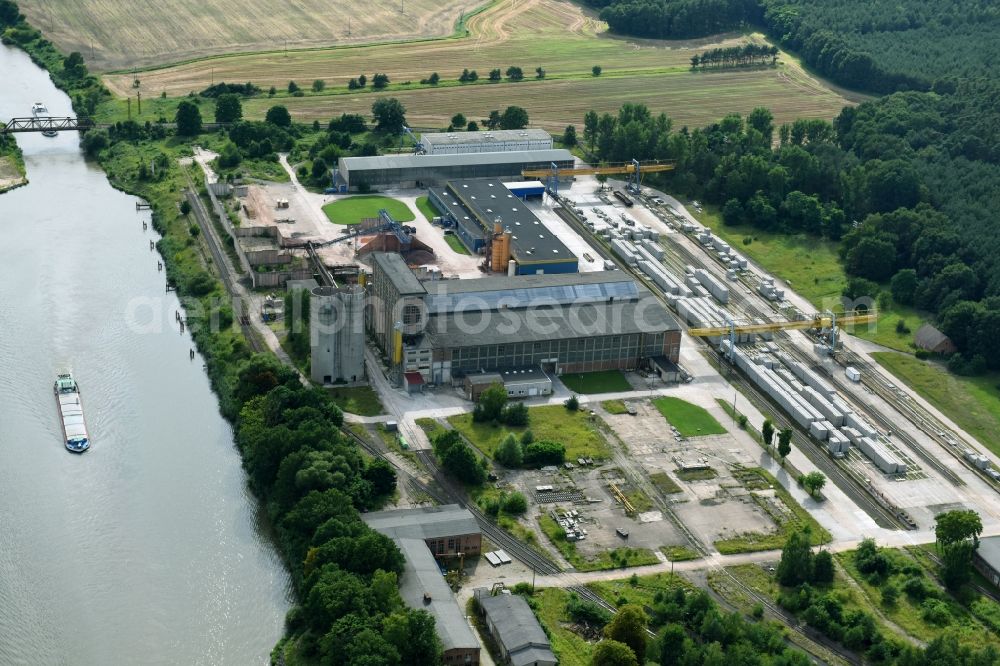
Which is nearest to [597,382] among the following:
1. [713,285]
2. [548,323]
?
[548,323]

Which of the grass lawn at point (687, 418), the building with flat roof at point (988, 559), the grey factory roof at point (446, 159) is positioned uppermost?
the grey factory roof at point (446, 159)

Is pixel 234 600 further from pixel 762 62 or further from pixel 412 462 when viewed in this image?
pixel 762 62

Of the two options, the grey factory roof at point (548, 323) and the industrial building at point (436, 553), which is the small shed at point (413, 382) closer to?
the grey factory roof at point (548, 323)

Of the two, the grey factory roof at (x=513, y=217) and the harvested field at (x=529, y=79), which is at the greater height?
the harvested field at (x=529, y=79)

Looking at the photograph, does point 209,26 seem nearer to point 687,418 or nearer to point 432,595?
point 687,418

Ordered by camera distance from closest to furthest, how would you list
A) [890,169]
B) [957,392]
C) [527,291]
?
1. [957,392]
2. [527,291]
3. [890,169]

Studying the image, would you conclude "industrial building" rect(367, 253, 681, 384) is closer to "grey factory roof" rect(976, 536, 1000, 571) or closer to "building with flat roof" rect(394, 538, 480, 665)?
"building with flat roof" rect(394, 538, 480, 665)

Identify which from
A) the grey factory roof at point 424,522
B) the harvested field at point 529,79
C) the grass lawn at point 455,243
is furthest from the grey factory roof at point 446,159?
the grey factory roof at point 424,522
